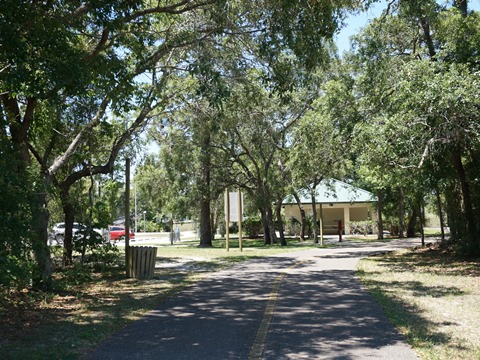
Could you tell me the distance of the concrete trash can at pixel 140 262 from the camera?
1420 centimetres

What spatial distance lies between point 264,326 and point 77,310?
12.8 feet

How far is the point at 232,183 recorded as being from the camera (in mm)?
32469

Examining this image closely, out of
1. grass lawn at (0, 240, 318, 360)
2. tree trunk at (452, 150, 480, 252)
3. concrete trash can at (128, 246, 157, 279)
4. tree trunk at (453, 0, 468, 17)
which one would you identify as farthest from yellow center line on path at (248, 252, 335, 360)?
tree trunk at (453, 0, 468, 17)

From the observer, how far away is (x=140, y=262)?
14258mm

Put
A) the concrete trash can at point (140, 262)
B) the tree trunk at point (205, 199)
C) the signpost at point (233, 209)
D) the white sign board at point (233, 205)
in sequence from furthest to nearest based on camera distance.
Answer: the tree trunk at point (205, 199) → the white sign board at point (233, 205) → the signpost at point (233, 209) → the concrete trash can at point (140, 262)

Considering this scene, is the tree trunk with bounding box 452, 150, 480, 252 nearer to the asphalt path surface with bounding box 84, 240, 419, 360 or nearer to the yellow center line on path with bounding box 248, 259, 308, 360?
the asphalt path surface with bounding box 84, 240, 419, 360

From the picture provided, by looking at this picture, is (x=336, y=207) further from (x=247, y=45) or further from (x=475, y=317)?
(x=475, y=317)

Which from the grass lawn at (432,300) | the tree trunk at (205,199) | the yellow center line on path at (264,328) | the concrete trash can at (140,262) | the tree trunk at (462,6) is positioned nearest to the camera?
the yellow center line on path at (264,328)

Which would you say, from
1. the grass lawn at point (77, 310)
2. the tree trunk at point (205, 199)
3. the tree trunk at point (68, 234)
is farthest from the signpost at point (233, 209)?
the tree trunk at point (68, 234)

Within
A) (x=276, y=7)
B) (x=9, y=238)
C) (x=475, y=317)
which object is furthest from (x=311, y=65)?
(x=9, y=238)

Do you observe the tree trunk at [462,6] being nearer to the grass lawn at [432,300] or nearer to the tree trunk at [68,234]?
the grass lawn at [432,300]

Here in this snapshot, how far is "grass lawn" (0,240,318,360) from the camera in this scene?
22.1 feet

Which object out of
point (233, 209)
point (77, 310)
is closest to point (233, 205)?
point (233, 209)

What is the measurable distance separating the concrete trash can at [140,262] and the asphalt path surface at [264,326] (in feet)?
7.86
